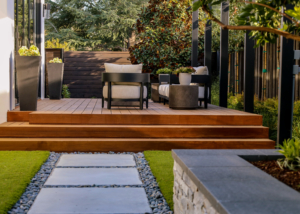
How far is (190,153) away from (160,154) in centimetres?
184

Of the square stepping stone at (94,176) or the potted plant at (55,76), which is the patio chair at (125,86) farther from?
the potted plant at (55,76)

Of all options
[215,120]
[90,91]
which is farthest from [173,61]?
[215,120]

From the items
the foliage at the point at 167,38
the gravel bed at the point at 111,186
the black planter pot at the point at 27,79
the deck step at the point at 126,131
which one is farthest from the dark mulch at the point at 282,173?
the foliage at the point at 167,38

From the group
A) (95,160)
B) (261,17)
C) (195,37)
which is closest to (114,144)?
(95,160)

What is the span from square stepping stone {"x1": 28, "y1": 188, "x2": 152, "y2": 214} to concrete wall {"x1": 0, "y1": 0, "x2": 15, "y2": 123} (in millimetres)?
2969

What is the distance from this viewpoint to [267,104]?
6820mm

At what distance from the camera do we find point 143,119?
532 centimetres

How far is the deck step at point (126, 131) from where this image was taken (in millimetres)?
4949

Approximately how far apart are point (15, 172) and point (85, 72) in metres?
9.08

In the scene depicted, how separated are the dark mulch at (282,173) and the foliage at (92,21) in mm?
14917

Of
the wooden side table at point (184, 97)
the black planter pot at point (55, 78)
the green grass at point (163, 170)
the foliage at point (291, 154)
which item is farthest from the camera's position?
the black planter pot at point (55, 78)

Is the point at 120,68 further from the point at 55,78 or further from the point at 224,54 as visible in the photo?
the point at 55,78

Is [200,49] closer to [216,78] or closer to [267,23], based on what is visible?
[216,78]

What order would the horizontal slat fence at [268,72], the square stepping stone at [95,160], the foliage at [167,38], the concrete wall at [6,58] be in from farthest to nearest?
the foliage at [167,38]
the horizontal slat fence at [268,72]
the concrete wall at [6,58]
the square stepping stone at [95,160]
